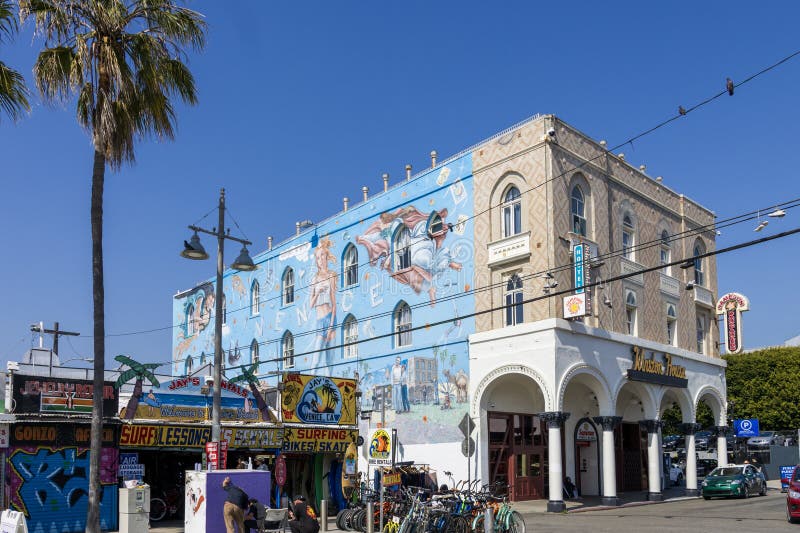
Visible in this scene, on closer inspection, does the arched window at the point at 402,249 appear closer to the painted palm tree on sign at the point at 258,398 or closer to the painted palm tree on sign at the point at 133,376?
the painted palm tree on sign at the point at 258,398

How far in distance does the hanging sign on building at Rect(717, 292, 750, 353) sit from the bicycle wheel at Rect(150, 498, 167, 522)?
1100 inches

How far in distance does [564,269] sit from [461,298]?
476 cm

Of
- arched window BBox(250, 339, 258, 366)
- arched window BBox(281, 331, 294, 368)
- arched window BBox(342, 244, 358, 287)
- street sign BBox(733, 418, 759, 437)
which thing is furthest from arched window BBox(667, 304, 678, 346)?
arched window BBox(250, 339, 258, 366)

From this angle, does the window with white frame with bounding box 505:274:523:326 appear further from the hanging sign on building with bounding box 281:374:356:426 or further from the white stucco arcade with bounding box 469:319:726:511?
the hanging sign on building with bounding box 281:374:356:426

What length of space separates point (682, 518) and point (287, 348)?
24.9 metres

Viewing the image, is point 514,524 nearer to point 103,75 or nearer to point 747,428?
point 103,75

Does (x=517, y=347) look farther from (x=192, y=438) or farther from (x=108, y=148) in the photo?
(x=108, y=148)

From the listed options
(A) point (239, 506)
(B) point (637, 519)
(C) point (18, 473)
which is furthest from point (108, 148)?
(B) point (637, 519)

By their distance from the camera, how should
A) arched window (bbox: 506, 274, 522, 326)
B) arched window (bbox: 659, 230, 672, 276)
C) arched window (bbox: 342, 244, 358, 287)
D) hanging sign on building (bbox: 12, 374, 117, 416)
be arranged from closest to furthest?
hanging sign on building (bbox: 12, 374, 117, 416) → arched window (bbox: 506, 274, 522, 326) → arched window (bbox: 659, 230, 672, 276) → arched window (bbox: 342, 244, 358, 287)

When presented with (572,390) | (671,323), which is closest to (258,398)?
(572,390)

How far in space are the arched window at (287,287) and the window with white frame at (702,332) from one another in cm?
2089

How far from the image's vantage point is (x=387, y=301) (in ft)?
126

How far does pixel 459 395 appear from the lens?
111ft

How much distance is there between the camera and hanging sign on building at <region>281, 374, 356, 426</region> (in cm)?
2645
